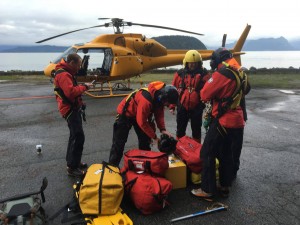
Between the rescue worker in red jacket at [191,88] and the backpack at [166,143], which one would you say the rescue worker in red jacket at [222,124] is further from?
the rescue worker in red jacket at [191,88]

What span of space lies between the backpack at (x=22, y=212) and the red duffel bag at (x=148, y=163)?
1379mm

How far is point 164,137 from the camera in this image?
14.5ft

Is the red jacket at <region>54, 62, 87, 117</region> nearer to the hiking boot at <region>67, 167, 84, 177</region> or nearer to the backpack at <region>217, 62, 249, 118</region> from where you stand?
the hiking boot at <region>67, 167, 84, 177</region>

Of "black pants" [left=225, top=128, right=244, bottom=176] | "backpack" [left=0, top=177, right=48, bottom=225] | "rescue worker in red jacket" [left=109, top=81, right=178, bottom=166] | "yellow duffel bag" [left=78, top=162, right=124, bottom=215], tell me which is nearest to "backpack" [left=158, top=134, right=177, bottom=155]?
"rescue worker in red jacket" [left=109, top=81, right=178, bottom=166]

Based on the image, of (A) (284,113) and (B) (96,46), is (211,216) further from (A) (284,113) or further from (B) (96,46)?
(B) (96,46)

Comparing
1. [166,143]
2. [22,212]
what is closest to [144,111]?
[166,143]

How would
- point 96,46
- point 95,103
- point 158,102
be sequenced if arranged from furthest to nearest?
1. point 96,46
2. point 95,103
3. point 158,102

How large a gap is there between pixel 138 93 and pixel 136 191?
1528mm

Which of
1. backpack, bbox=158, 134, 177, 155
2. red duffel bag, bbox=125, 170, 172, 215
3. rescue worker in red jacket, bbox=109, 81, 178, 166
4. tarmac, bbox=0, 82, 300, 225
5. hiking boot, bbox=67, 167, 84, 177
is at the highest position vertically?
rescue worker in red jacket, bbox=109, 81, 178, 166

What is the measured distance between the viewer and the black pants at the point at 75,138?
191 inches

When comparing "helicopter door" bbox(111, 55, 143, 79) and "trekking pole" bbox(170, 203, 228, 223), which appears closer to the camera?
"trekking pole" bbox(170, 203, 228, 223)

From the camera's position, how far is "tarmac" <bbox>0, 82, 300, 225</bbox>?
12.9 ft

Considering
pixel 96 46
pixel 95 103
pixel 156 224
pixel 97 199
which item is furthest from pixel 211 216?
pixel 96 46

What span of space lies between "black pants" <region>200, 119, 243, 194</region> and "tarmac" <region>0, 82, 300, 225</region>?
0.97ft
